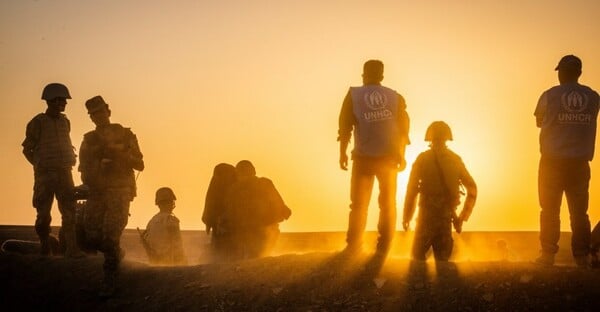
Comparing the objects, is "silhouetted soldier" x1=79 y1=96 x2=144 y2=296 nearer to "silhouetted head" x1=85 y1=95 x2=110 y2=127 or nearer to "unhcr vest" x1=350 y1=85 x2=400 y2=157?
"silhouetted head" x1=85 y1=95 x2=110 y2=127

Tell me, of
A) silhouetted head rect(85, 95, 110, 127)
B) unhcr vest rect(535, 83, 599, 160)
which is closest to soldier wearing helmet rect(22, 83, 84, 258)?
silhouetted head rect(85, 95, 110, 127)

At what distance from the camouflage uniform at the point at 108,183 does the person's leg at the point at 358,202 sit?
314cm

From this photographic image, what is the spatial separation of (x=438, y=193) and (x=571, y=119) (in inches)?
81.8

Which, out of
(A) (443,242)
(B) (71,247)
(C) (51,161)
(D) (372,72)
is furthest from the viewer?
(C) (51,161)

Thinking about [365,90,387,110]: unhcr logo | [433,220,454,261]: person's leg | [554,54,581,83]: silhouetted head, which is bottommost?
[433,220,454,261]: person's leg

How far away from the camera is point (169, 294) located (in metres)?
9.85

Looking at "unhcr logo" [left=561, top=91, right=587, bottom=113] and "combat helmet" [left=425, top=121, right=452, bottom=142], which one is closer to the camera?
"unhcr logo" [left=561, top=91, right=587, bottom=113]

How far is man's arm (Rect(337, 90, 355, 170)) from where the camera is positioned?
995 centimetres

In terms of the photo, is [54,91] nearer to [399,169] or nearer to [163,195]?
[163,195]

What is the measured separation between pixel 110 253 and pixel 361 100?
13.8 feet

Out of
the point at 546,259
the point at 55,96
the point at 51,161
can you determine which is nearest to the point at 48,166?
the point at 51,161

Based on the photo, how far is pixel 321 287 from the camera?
29.5 feet

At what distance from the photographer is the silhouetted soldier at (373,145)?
9.87 metres

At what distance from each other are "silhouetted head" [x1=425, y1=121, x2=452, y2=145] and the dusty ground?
1818 millimetres
